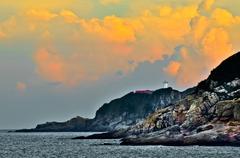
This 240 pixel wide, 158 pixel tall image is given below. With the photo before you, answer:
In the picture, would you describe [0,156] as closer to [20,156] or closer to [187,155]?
[20,156]

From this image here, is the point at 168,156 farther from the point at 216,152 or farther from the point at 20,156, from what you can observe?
the point at 20,156

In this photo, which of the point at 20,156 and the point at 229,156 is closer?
Result: the point at 229,156

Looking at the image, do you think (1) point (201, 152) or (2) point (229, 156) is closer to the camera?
(2) point (229, 156)

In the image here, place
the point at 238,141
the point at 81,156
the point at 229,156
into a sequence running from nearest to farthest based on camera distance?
the point at 229,156 < the point at 81,156 < the point at 238,141

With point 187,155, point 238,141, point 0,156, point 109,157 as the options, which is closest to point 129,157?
point 109,157

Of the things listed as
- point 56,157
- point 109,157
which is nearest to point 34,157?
point 56,157

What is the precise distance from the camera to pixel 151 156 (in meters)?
158

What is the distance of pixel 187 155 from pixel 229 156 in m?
11.3

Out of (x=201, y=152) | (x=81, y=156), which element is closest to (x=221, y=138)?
(x=201, y=152)

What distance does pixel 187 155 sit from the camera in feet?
525

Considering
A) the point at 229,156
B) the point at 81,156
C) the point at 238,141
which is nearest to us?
the point at 229,156

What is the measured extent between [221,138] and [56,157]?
206 ft

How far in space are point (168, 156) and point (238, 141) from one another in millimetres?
43107

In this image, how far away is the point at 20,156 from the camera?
168250 mm
